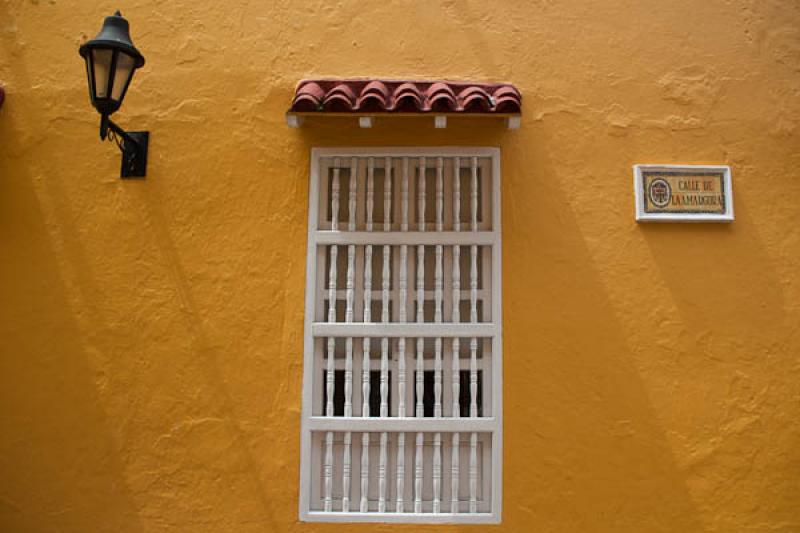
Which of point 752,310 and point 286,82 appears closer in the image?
point 752,310

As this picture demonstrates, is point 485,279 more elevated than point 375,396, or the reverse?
point 485,279

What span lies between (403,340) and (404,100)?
1277mm

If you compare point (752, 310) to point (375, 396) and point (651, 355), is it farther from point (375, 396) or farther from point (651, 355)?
point (375, 396)

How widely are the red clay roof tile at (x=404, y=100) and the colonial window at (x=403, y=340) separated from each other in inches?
15.1

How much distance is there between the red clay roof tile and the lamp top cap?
32.0 inches

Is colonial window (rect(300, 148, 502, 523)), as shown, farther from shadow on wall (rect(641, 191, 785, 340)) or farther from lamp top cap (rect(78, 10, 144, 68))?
lamp top cap (rect(78, 10, 144, 68))

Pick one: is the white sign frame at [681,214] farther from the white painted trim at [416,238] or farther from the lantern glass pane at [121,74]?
the lantern glass pane at [121,74]

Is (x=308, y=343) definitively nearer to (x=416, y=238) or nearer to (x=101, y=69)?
(x=416, y=238)

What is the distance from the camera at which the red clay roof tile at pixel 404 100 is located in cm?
349

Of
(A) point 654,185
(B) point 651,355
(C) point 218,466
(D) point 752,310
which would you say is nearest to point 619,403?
(B) point 651,355

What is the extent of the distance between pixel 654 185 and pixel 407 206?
1.39m

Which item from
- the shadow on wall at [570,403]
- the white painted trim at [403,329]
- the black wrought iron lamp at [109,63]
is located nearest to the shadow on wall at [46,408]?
the black wrought iron lamp at [109,63]

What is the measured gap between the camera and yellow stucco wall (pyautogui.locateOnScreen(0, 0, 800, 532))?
365 cm

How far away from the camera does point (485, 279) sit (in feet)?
12.5
